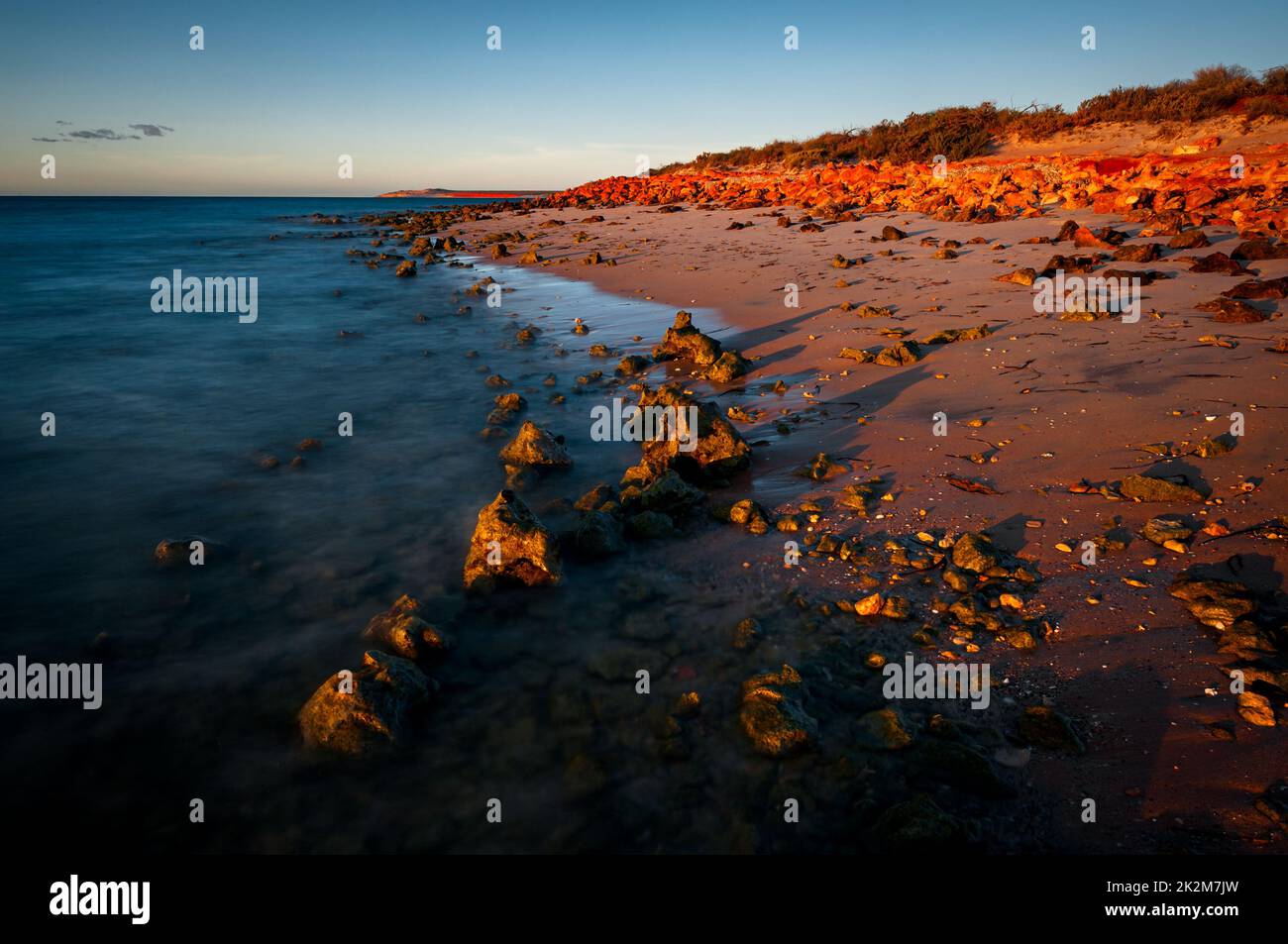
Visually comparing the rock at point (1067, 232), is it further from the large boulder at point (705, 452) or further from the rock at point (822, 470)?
the large boulder at point (705, 452)

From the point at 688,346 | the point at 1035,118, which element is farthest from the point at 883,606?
the point at 1035,118

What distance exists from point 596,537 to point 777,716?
8.36 feet

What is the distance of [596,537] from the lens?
5.79 meters

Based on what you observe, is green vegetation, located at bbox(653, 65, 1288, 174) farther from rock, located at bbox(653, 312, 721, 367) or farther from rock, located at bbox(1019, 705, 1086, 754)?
rock, located at bbox(1019, 705, 1086, 754)

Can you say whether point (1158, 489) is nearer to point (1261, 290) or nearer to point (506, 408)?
point (1261, 290)

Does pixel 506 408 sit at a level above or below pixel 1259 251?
below

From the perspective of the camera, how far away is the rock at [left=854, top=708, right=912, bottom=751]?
142 inches

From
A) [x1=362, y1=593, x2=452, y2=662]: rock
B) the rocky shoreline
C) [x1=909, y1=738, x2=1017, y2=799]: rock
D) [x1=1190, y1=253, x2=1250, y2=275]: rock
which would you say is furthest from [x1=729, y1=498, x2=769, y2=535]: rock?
[x1=1190, y1=253, x2=1250, y2=275]: rock

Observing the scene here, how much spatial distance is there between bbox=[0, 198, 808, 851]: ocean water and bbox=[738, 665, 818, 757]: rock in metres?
0.14

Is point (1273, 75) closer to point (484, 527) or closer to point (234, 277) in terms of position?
point (484, 527)

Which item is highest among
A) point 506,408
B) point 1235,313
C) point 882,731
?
point 1235,313

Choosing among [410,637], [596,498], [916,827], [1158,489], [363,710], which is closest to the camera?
[916,827]

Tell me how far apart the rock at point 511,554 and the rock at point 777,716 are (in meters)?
2.19

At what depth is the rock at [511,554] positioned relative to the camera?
18.0 ft
